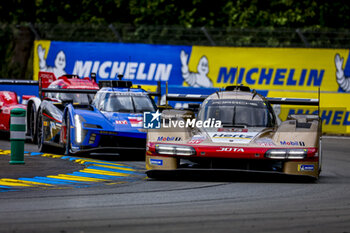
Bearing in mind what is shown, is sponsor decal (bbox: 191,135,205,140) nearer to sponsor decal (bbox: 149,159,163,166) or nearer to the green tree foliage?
sponsor decal (bbox: 149,159,163,166)

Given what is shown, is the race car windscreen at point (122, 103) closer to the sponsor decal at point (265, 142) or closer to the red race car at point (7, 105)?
the red race car at point (7, 105)

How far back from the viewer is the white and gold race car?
393 inches

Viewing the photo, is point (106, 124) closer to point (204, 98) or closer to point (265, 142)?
point (204, 98)

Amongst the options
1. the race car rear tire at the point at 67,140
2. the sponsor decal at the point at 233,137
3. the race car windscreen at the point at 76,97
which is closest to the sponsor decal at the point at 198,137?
the sponsor decal at the point at 233,137

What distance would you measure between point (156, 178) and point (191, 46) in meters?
13.1

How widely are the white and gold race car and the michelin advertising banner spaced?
25.2 ft

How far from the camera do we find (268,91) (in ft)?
69.7

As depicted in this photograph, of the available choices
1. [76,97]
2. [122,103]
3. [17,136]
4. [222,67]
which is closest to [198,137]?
[17,136]

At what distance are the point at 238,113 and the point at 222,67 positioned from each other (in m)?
11.6

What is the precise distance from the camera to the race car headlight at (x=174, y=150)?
33.1 ft

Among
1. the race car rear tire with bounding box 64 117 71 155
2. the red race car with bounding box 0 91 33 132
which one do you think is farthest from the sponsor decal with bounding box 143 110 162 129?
the red race car with bounding box 0 91 33 132

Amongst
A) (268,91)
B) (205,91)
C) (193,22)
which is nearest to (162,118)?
(205,91)

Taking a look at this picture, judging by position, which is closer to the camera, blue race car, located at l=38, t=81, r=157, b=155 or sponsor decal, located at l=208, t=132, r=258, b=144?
sponsor decal, located at l=208, t=132, r=258, b=144

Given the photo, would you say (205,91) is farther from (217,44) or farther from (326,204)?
(326,204)
